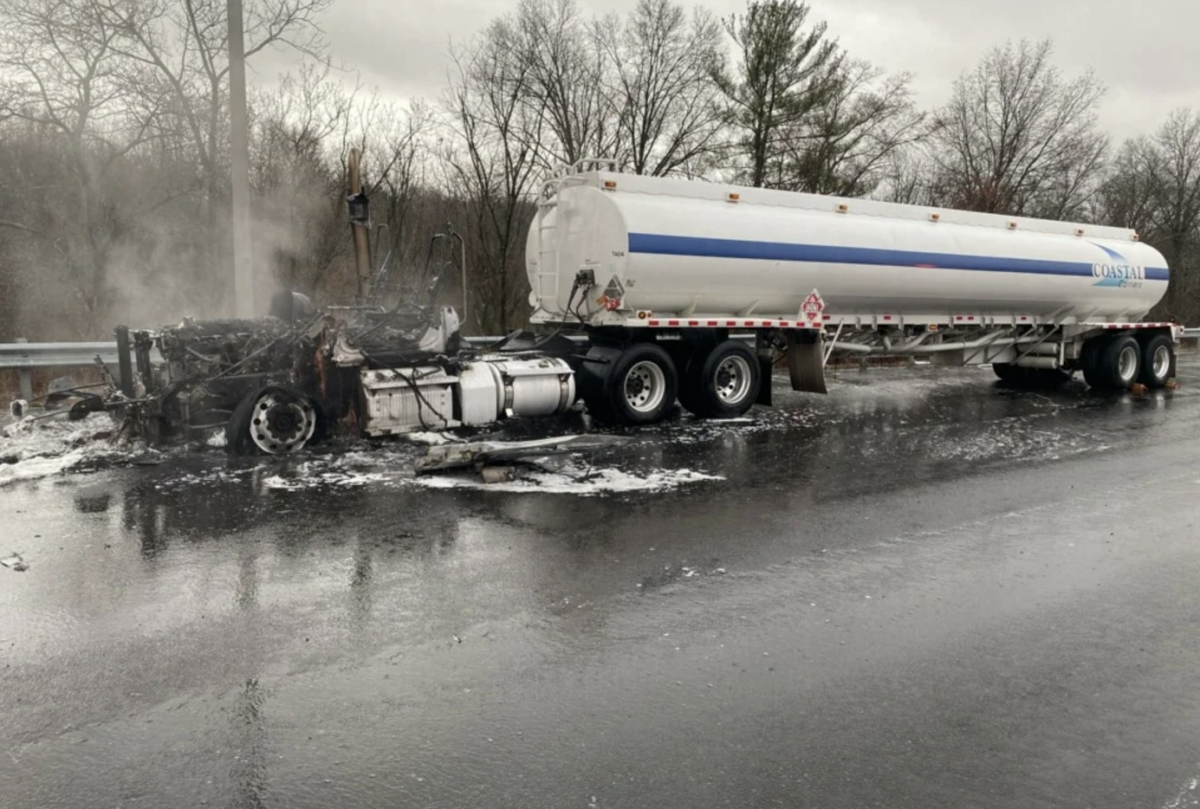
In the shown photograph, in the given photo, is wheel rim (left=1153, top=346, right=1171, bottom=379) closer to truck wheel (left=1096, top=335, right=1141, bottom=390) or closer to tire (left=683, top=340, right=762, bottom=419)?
truck wheel (left=1096, top=335, right=1141, bottom=390)

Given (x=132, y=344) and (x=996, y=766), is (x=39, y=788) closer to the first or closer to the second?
(x=996, y=766)

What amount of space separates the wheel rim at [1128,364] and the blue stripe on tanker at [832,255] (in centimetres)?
186

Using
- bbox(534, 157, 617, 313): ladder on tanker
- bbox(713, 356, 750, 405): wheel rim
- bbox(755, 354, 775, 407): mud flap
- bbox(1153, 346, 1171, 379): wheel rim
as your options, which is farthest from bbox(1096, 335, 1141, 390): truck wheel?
bbox(534, 157, 617, 313): ladder on tanker

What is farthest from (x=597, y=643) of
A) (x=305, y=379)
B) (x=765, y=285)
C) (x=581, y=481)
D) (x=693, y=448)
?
(x=765, y=285)

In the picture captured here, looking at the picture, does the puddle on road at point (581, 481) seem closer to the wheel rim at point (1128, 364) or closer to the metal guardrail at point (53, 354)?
the metal guardrail at point (53, 354)

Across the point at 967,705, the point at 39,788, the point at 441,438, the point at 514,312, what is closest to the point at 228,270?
the point at 441,438

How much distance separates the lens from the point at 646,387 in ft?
37.2

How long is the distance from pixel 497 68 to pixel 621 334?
10.7m

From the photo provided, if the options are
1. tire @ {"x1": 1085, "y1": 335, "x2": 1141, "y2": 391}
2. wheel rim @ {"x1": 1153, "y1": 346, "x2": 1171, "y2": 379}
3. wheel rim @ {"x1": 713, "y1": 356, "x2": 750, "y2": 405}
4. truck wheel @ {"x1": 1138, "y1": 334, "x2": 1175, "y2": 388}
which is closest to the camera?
wheel rim @ {"x1": 713, "y1": 356, "x2": 750, "y2": 405}

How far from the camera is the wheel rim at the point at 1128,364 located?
1591 centimetres

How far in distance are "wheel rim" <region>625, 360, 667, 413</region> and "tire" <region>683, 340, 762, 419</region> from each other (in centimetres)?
57

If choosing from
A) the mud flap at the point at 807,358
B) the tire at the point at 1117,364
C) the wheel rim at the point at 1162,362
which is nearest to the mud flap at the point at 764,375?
the mud flap at the point at 807,358

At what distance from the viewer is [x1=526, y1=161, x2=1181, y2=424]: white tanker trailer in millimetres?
10914

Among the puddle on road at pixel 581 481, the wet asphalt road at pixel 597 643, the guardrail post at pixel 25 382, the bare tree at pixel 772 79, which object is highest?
the bare tree at pixel 772 79
